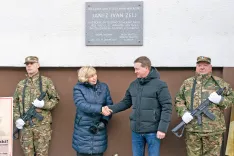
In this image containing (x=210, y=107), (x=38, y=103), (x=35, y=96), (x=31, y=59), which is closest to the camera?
(x=210, y=107)

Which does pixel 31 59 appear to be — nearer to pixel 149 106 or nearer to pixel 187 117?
pixel 149 106

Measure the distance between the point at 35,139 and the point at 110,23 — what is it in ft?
6.43

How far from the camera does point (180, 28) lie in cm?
492

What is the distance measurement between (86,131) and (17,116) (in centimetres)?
104

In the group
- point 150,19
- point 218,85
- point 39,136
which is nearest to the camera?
point 218,85

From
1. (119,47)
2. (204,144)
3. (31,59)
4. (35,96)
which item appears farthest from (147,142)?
(31,59)

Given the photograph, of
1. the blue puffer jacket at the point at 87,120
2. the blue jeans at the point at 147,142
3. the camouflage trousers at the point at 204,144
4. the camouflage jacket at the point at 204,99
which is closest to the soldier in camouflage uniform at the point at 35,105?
the blue puffer jacket at the point at 87,120

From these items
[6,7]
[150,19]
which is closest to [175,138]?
[150,19]

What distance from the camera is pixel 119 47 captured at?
4.99 meters

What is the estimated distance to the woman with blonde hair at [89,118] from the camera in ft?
14.2

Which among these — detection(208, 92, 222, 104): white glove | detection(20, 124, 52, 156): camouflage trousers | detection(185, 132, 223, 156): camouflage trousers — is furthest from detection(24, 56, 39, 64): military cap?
detection(208, 92, 222, 104): white glove

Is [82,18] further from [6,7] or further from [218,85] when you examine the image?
[218,85]

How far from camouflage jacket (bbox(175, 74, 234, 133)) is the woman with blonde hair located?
104 cm

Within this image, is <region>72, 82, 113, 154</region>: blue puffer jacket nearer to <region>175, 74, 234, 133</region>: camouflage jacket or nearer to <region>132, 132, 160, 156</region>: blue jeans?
<region>132, 132, 160, 156</region>: blue jeans
